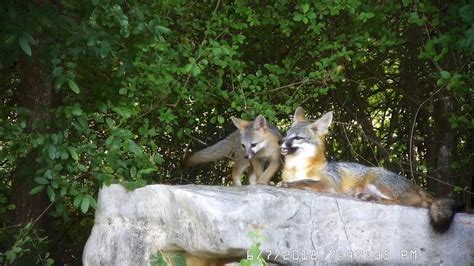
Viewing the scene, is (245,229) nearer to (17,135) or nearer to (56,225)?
(17,135)

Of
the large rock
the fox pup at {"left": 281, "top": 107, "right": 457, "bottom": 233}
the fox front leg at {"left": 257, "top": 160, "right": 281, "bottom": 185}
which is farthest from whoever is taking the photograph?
the fox front leg at {"left": 257, "top": 160, "right": 281, "bottom": 185}

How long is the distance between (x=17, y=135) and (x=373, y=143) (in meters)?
3.97

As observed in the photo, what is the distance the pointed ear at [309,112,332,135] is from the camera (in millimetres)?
6645

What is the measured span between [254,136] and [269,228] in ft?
7.52

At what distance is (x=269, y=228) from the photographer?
512cm

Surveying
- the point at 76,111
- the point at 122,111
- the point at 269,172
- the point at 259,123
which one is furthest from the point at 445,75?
the point at 76,111

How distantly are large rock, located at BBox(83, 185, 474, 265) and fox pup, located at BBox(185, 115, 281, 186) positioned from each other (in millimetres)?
1575

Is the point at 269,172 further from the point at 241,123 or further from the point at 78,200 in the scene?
the point at 78,200

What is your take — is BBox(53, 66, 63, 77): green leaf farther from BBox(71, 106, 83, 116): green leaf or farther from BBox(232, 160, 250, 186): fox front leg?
BBox(232, 160, 250, 186): fox front leg

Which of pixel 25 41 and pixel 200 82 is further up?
pixel 200 82

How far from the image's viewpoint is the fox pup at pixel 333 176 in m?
6.13

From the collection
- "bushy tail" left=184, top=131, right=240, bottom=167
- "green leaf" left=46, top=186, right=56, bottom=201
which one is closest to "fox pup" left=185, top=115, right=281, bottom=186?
"bushy tail" left=184, top=131, right=240, bottom=167

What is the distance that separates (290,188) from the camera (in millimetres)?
5973

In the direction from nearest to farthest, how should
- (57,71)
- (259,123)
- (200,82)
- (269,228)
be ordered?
(269,228), (57,71), (200,82), (259,123)
